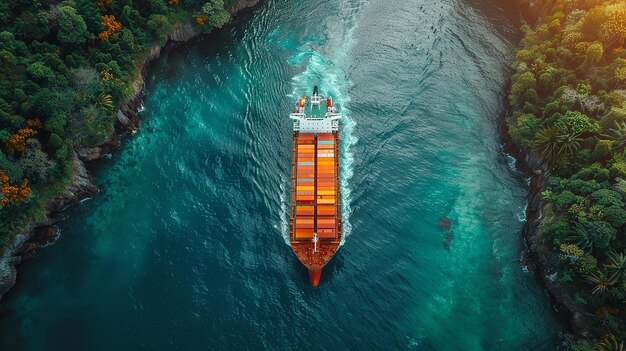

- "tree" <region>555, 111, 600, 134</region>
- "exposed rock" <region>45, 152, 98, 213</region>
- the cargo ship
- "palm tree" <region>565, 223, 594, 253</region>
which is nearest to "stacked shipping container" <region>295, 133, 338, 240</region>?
the cargo ship

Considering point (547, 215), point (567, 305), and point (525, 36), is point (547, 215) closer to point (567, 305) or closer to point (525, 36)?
point (567, 305)

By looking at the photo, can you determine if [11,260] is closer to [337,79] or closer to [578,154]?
[337,79]

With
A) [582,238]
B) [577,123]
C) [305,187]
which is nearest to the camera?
[582,238]

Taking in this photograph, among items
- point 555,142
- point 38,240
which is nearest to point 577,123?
point 555,142

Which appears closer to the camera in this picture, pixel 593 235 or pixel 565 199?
pixel 593 235

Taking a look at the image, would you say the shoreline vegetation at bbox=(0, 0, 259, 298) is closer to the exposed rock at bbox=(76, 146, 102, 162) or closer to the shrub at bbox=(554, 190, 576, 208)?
the exposed rock at bbox=(76, 146, 102, 162)

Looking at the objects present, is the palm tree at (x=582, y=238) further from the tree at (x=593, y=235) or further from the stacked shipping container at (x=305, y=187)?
the stacked shipping container at (x=305, y=187)
